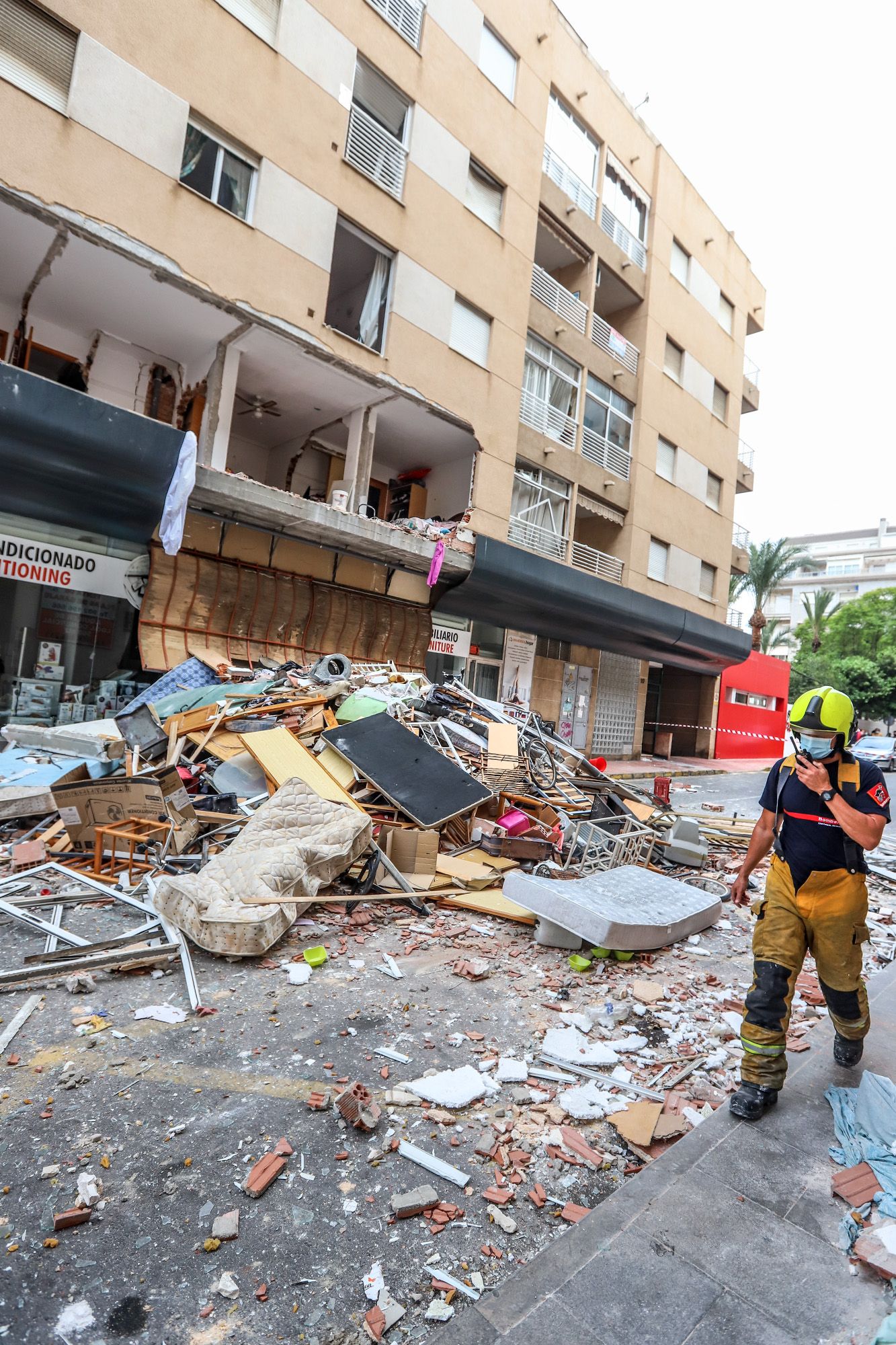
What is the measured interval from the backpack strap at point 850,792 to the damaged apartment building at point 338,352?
9.43 metres

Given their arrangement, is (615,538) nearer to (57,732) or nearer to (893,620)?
(57,732)

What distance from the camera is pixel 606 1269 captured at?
2.03 meters

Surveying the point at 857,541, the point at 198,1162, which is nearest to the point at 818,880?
the point at 198,1162

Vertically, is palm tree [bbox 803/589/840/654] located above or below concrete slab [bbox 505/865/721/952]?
above

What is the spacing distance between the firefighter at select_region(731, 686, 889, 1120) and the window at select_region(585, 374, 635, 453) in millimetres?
17842

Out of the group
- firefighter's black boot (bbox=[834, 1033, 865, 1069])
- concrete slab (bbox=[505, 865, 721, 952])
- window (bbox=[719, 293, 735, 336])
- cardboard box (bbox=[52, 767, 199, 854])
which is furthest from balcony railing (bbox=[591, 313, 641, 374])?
firefighter's black boot (bbox=[834, 1033, 865, 1069])

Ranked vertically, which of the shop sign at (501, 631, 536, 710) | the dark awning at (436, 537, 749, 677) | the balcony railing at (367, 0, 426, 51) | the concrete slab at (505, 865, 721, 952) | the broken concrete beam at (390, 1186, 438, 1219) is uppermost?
the balcony railing at (367, 0, 426, 51)

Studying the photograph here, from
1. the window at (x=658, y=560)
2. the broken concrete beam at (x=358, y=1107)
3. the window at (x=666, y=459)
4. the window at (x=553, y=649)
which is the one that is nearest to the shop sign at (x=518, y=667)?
the window at (x=553, y=649)

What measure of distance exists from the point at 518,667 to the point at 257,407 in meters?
8.62

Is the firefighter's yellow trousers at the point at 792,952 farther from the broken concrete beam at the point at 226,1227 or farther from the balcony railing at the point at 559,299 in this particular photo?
the balcony railing at the point at 559,299

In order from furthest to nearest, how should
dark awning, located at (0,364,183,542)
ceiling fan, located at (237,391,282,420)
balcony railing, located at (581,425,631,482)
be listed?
1. balcony railing, located at (581,425,631,482)
2. ceiling fan, located at (237,391,282,420)
3. dark awning, located at (0,364,183,542)

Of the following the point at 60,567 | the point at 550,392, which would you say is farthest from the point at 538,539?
the point at 60,567

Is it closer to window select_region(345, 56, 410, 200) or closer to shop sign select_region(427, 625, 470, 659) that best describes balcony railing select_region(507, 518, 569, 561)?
shop sign select_region(427, 625, 470, 659)

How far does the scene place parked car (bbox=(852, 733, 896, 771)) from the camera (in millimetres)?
28547
